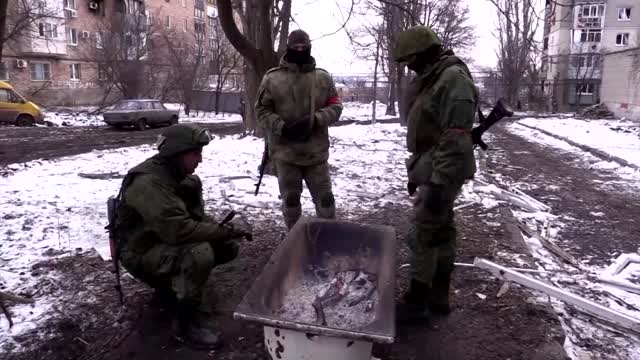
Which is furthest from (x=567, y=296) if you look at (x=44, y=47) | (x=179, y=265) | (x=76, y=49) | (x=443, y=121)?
(x=76, y=49)

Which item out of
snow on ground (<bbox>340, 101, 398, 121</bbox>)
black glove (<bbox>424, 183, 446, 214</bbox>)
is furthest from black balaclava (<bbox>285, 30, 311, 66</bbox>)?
snow on ground (<bbox>340, 101, 398, 121</bbox>)

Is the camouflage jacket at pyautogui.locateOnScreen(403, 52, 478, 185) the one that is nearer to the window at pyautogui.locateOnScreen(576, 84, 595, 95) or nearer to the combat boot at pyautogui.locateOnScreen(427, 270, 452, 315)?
the combat boot at pyautogui.locateOnScreen(427, 270, 452, 315)

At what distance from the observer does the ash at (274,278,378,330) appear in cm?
279

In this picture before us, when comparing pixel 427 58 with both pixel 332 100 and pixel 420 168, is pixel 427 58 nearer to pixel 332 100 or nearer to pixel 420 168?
pixel 420 168

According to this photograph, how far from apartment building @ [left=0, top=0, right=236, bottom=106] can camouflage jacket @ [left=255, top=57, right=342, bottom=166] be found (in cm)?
2476

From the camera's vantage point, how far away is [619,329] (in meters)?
3.12

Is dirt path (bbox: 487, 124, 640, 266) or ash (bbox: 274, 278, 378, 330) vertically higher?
ash (bbox: 274, 278, 378, 330)

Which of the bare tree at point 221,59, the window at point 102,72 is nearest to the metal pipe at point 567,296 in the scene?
the window at point 102,72

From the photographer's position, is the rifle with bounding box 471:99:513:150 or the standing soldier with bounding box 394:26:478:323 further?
the rifle with bounding box 471:99:513:150

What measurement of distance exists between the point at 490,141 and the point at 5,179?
A: 41.2 ft

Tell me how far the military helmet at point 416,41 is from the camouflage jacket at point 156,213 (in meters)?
1.53

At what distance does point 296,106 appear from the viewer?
3.89 metres

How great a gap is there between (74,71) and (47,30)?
4.00 meters

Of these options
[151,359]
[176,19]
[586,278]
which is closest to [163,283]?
[151,359]
